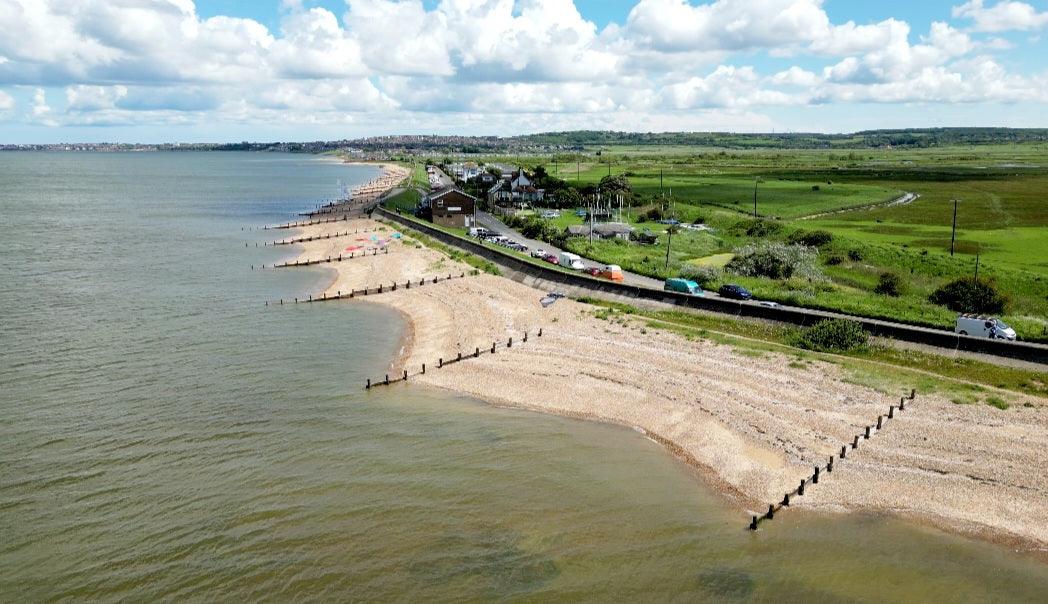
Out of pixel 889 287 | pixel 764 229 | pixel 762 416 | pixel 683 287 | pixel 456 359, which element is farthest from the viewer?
pixel 764 229

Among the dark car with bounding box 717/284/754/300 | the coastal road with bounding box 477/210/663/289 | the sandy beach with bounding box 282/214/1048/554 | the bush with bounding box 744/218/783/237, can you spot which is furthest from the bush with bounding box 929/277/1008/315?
the bush with bounding box 744/218/783/237

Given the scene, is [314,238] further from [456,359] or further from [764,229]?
[456,359]

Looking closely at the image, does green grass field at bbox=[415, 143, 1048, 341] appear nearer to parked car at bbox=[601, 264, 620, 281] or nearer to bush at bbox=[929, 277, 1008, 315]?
bush at bbox=[929, 277, 1008, 315]

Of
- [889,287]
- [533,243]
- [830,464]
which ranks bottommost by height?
[830,464]

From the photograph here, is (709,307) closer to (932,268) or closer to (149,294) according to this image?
(932,268)

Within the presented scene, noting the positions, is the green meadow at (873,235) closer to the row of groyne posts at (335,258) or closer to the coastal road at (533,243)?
the coastal road at (533,243)

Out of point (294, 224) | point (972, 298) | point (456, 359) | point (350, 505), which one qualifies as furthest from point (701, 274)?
point (294, 224)

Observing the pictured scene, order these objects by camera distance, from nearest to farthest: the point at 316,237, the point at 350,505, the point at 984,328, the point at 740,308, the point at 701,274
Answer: the point at 350,505, the point at 984,328, the point at 740,308, the point at 701,274, the point at 316,237

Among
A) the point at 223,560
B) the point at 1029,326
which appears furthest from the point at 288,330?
the point at 1029,326
